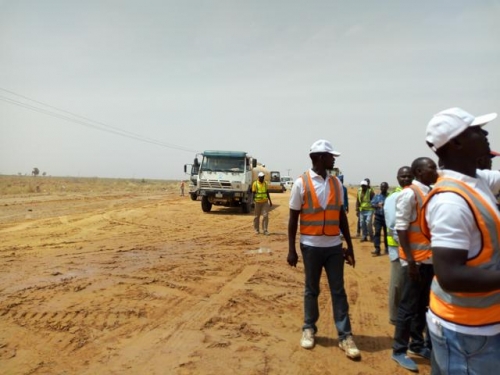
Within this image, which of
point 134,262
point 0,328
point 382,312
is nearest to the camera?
point 0,328

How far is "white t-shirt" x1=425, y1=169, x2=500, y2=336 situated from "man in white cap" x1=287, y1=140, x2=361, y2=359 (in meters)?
2.13

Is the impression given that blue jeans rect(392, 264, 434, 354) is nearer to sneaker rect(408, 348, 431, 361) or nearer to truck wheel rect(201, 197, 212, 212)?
sneaker rect(408, 348, 431, 361)

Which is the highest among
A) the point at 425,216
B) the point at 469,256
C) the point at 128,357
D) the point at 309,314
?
the point at 425,216

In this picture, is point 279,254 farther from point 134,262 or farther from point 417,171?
point 417,171

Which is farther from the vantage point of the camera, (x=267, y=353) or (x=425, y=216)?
(x=267, y=353)

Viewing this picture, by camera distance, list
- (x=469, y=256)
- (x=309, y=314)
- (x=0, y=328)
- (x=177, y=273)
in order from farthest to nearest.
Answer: (x=177, y=273) → (x=0, y=328) → (x=309, y=314) → (x=469, y=256)

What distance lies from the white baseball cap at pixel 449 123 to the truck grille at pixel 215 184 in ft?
50.8

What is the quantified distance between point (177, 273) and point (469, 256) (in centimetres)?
567

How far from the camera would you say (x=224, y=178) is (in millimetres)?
17312

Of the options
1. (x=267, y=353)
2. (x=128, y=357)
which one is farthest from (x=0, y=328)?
(x=267, y=353)

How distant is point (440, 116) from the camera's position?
180 cm

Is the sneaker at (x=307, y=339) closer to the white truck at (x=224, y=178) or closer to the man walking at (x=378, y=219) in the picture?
the man walking at (x=378, y=219)

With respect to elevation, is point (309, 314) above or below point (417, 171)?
below

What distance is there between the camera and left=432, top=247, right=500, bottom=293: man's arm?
1597 mm
